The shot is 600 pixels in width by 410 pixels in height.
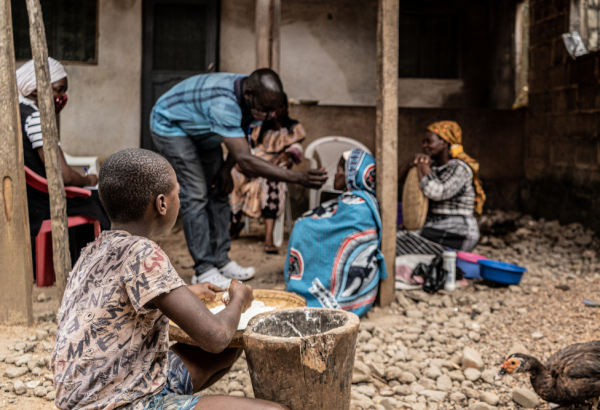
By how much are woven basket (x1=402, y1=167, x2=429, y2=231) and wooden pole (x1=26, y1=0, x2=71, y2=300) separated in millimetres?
2628

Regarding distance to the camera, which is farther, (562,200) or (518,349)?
(562,200)

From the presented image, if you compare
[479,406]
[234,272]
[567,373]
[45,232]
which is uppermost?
[45,232]

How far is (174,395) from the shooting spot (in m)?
1.54

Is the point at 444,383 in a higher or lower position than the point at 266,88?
lower

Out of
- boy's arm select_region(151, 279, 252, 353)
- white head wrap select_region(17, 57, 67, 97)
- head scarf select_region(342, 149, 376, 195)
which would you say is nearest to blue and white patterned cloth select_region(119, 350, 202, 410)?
boy's arm select_region(151, 279, 252, 353)

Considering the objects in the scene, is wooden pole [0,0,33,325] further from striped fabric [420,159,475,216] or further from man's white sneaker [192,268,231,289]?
striped fabric [420,159,475,216]

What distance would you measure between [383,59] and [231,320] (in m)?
2.42

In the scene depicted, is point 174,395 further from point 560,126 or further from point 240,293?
point 560,126

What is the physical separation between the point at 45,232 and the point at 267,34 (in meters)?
3.21

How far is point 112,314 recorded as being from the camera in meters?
1.42

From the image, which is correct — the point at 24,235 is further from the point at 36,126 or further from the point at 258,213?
the point at 258,213

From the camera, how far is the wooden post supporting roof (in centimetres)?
543

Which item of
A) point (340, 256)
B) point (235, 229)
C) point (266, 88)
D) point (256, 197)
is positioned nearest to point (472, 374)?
point (340, 256)

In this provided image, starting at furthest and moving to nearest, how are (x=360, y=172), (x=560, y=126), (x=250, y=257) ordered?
(x=560, y=126), (x=250, y=257), (x=360, y=172)
